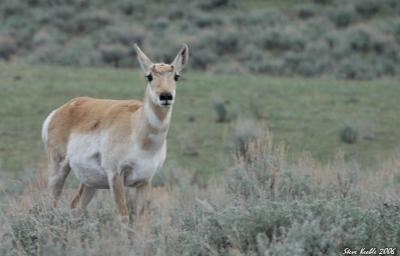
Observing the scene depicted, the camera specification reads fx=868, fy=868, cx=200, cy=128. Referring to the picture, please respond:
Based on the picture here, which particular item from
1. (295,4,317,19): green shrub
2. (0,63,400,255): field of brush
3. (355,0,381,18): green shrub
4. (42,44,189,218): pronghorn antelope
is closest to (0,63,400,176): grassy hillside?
(0,63,400,255): field of brush

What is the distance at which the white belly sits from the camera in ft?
26.4

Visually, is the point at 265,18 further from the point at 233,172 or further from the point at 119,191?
the point at 119,191

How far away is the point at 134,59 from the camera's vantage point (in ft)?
90.2

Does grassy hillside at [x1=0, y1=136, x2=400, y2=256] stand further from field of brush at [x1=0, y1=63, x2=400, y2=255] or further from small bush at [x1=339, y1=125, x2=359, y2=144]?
small bush at [x1=339, y1=125, x2=359, y2=144]

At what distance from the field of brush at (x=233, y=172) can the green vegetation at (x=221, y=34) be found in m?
4.68

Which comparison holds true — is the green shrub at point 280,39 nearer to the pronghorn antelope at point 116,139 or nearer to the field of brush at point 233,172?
the field of brush at point 233,172

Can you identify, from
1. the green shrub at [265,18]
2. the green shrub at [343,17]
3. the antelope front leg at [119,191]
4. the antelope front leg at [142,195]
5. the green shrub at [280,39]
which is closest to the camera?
the antelope front leg at [119,191]

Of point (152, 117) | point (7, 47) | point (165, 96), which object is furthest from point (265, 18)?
point (165, 96)

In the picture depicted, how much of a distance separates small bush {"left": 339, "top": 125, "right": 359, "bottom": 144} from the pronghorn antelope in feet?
25.3

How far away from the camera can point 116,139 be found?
824cm

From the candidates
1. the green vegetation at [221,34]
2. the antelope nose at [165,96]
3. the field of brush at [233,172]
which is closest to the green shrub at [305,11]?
the green vegetation at [221,34]

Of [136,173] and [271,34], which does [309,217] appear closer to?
[136,173]

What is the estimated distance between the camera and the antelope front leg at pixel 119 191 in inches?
318

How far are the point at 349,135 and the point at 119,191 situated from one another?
853 centimetres
